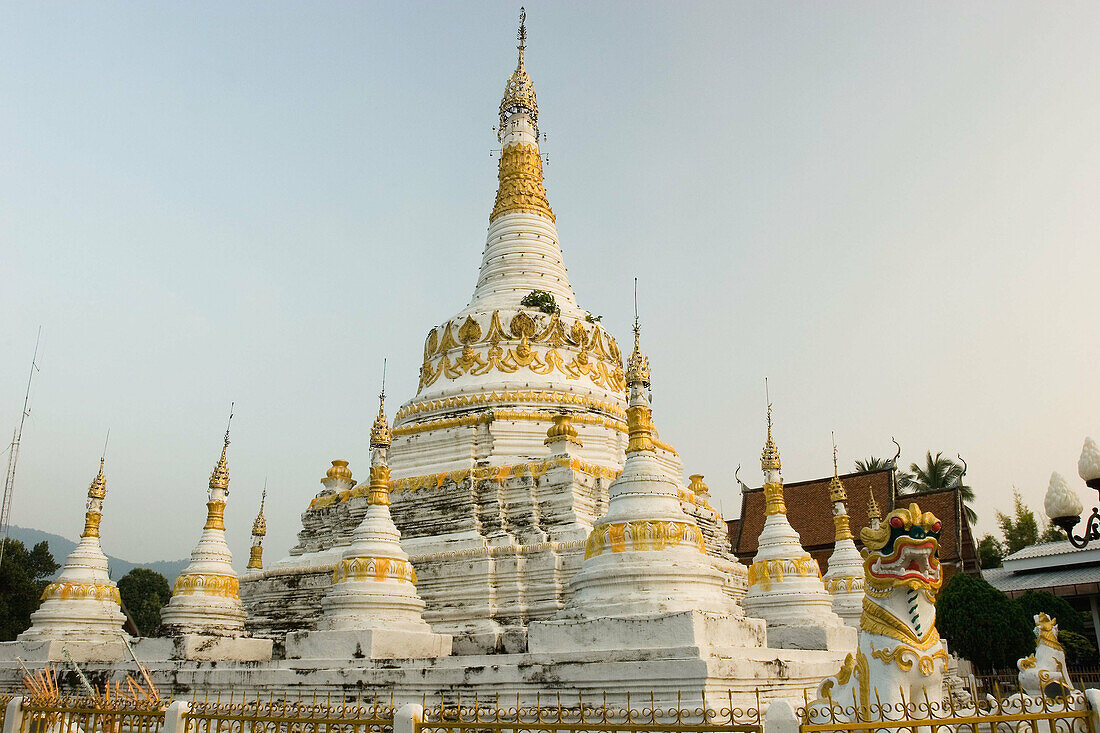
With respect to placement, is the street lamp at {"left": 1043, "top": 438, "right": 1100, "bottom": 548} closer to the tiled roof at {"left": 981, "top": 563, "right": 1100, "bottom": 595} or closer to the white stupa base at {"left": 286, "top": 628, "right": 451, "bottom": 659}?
the white stupa base at {"left": 286, "top": 628, "right": 451, "bottom": 659}

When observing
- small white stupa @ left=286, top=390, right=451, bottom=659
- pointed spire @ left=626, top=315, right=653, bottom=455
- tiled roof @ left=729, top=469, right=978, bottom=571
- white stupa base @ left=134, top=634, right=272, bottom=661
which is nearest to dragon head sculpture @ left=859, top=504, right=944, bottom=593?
pointed spire @ left=626, top=315, right=653, bottom=455

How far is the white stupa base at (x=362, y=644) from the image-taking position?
47.1ft

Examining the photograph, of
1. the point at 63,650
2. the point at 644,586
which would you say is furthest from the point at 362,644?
the point at 63,650

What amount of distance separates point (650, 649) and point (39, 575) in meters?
36.5

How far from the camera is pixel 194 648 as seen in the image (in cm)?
1658

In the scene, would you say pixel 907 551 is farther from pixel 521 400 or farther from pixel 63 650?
pixel 63 650

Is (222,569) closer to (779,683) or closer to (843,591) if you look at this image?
(779,683)

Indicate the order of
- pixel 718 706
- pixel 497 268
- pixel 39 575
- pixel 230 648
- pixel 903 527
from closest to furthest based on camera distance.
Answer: pixel 903 527, pixel 718 706, pixel 230 648, pixel 497 268, pixel 39 575

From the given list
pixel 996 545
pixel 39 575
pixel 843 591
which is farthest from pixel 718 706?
pixel 996 545

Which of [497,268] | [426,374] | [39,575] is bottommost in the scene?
[39,575]

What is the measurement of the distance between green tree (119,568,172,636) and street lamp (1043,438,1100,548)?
45.4 m

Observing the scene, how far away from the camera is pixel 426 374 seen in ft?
85.9

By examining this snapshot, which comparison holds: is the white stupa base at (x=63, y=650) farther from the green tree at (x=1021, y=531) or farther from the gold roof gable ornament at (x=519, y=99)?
the green tree at (x=1021, y=531)

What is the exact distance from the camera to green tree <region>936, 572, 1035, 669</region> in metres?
22.7
